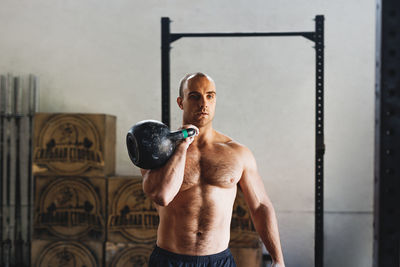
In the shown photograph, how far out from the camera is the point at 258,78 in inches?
123

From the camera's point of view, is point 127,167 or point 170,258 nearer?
point 170,258

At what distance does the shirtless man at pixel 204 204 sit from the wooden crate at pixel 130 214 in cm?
118

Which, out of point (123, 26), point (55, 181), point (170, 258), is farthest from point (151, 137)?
point (123, 26)

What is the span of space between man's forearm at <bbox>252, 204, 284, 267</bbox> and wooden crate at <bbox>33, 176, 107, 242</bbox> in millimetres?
1565

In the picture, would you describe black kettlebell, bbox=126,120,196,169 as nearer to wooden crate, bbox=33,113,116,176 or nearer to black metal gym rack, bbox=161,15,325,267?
black metal gym rack, bbox=161,15,325,267

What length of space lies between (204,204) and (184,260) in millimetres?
235

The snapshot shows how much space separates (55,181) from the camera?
9.03ft

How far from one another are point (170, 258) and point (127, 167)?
1839 mm

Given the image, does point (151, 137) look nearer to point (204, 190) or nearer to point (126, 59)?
point (204, 190)

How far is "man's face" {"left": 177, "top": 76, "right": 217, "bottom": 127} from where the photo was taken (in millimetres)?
1462

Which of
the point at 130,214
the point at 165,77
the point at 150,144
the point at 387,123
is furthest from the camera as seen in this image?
the point at 130,214

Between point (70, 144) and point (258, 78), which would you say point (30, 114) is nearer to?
point (70, 144)

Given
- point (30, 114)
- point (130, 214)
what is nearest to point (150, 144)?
point (130, 214)

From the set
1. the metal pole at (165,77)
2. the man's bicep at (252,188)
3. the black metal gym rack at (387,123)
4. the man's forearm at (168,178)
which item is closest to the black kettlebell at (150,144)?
the man's forearm at (168,178)
